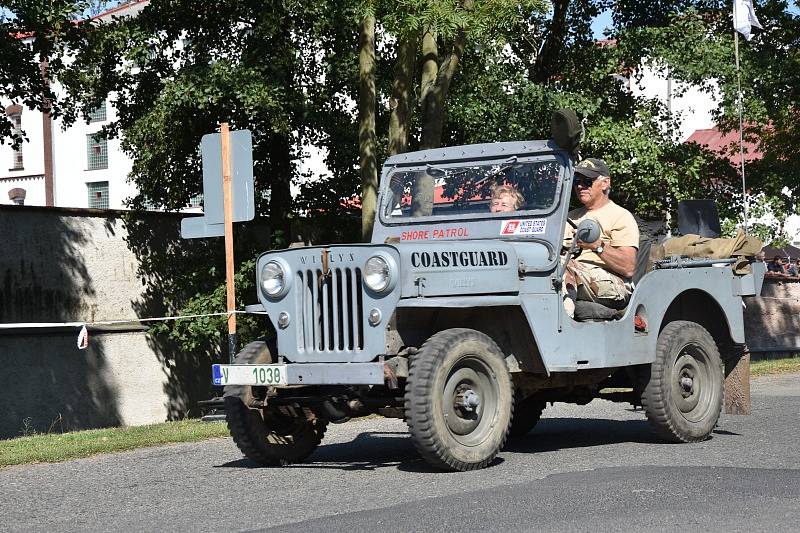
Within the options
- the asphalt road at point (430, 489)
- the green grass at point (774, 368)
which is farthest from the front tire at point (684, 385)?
the green grass at point (774, 368)

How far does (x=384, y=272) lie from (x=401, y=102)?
30.9 feet

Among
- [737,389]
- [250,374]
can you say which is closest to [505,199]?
[250,374]

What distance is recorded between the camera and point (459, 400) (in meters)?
8.56

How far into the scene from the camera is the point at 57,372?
1925cm

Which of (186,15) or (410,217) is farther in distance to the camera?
(186,15)

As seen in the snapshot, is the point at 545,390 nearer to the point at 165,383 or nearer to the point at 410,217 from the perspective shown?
the point at 410,217

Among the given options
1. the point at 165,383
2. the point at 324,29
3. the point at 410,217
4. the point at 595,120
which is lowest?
the point at 165,383

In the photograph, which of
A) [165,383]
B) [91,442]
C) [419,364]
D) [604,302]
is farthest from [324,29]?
[419,364]

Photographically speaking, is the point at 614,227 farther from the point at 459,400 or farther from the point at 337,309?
the point at 337,309

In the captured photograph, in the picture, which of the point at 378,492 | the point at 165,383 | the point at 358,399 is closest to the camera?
the point at 378,492

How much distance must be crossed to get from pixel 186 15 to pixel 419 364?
502 inches

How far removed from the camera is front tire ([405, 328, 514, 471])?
8.26m

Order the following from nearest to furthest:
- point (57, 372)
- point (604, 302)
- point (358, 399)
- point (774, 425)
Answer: point (358, 399) < point (604, 302) < point (774, 425) < point (57, 372)

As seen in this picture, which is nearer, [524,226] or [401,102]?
[524,226]
